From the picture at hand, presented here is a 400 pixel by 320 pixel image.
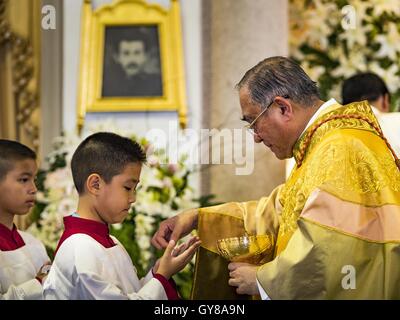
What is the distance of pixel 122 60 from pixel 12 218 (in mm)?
2186

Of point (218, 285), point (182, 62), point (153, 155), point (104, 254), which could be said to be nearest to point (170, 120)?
point (182, 62)

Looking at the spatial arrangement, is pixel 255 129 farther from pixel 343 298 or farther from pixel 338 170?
pixel 343 298

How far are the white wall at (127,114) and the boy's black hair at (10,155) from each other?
1784 millimetres

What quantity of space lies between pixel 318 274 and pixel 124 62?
2.91m

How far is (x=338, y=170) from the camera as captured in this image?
313 centimetres

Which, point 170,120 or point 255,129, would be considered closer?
point 255,129

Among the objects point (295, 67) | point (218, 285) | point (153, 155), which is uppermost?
point (295, 67)

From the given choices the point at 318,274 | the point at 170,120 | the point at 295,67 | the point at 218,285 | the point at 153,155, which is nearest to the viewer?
the point at 318,274

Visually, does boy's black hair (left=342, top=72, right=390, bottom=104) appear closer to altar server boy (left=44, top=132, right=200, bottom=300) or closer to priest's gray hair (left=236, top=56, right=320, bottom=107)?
priest's gray hair (left=236, top=56, right=320, bottom=107)

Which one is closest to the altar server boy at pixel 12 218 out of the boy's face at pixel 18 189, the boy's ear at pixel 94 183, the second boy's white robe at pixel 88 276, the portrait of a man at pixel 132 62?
the boy's face at pixel 18 189

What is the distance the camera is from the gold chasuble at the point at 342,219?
3043 mm

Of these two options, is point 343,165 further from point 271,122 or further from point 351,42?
point 351,42

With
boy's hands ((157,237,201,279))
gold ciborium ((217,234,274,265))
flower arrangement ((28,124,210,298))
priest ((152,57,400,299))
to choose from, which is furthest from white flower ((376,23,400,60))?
boy's hands ((157,237,201,279))

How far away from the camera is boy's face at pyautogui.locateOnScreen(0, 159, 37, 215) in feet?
11.9
